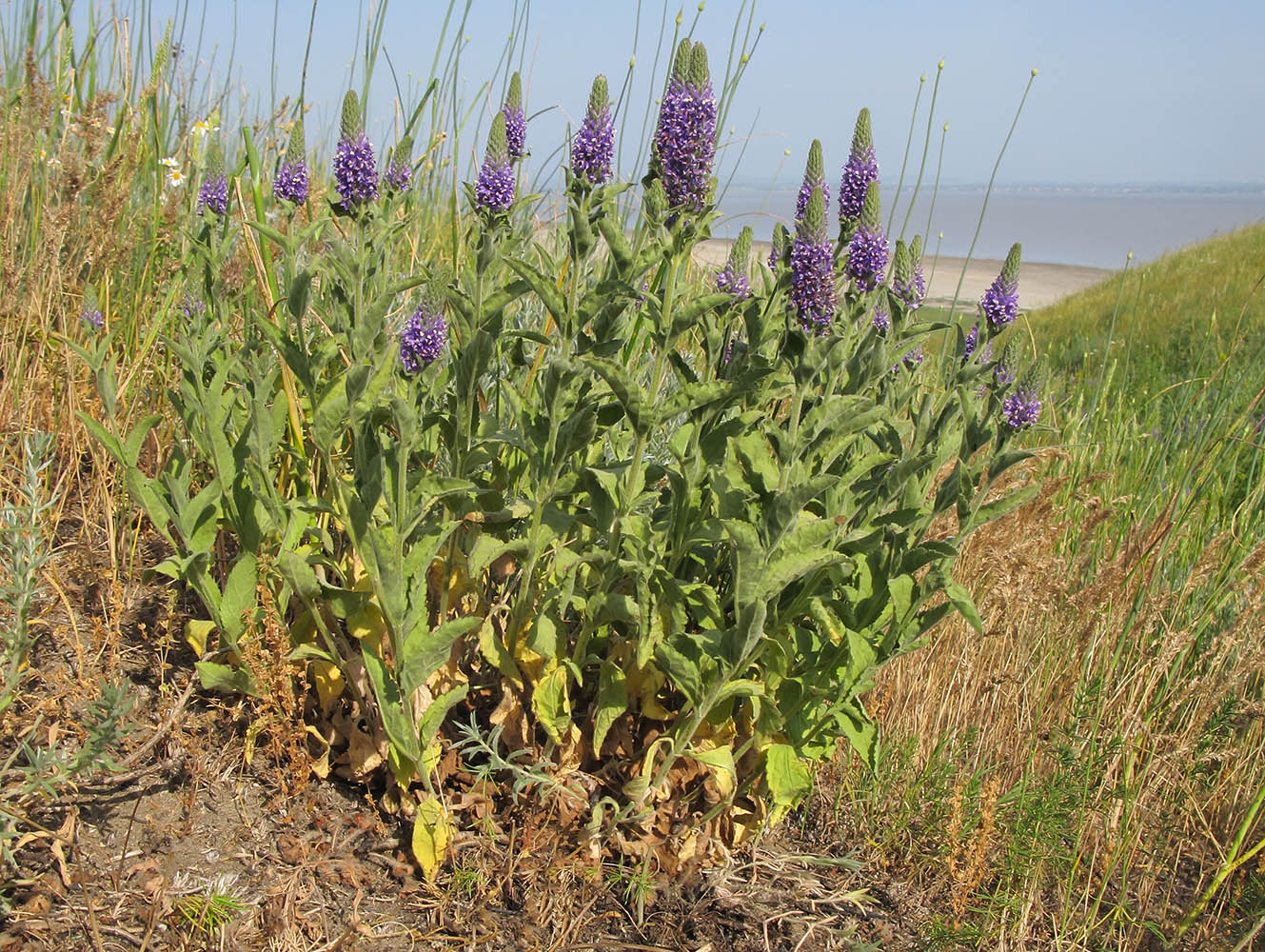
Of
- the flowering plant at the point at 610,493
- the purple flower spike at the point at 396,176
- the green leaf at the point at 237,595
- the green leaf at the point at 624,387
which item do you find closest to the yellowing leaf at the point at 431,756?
the flowering plant at the point at 610,493

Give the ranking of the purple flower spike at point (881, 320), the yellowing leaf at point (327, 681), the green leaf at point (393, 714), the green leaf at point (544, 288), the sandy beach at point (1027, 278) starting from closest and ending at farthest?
1. the green leaf at point (544, 288)
2. the green leaf at point (393, 714)
3. the yellowing leaf at point (327, 681)
4. the purple flower spike at point (881, 320)
5. the sandy beach at point (1027, 278)

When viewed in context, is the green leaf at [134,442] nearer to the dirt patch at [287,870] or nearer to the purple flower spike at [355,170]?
the dirt patch at [287,870]

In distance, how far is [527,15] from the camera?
4023 millimetres

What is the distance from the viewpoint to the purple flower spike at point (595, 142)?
1986mm

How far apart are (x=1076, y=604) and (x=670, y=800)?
129 cm

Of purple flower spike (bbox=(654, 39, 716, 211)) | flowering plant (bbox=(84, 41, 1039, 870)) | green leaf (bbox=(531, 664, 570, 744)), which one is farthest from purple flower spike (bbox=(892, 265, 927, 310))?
green leaf (bbox=(531, 664, 570, 744))

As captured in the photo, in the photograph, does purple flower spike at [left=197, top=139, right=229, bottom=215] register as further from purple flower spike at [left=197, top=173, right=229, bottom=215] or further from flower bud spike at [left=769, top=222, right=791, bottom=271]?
flower bud spike at [left=769, top=222, right=791, bottom=271]

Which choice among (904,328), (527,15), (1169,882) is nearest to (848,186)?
(904,328)

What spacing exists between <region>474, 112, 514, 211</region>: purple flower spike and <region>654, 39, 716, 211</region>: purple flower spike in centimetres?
35

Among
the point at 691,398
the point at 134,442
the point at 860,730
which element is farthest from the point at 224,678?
the point at 860,730

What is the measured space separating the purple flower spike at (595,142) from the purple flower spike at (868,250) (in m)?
0.56

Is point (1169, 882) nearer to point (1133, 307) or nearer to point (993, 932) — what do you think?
point (993, 932)

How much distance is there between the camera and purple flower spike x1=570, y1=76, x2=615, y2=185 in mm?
1986

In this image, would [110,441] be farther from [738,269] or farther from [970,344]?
[970,344]
